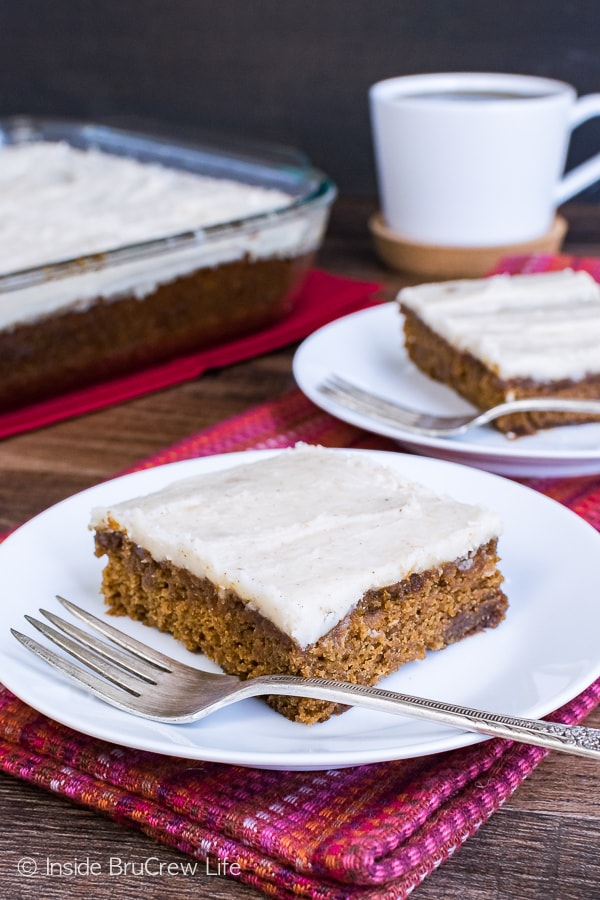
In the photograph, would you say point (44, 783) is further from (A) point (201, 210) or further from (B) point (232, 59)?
(B) point (232, 59)

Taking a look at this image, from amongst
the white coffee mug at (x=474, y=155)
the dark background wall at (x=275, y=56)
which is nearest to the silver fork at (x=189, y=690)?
the white coffee mug at (x=474, y=155)

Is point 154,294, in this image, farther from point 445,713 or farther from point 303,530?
point 445,713

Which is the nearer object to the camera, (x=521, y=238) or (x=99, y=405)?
(x=99, y=405)

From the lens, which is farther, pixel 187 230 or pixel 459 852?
pixel 187 230

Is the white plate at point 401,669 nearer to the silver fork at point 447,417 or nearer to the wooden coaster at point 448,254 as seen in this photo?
the silver fork at point 447,417

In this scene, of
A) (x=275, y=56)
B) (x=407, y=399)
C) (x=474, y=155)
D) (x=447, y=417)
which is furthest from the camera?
(x=275, y=56)

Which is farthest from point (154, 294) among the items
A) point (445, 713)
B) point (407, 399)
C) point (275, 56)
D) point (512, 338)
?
point (275, 56)

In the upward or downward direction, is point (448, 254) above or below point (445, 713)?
below

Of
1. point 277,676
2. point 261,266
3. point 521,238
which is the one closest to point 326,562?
point 277,676
